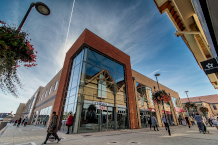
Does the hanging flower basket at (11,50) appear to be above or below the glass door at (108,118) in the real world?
above

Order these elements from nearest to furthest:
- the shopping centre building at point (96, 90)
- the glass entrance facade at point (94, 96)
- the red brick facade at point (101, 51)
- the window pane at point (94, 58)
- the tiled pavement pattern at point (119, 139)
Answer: the tiled pavement pattern at point (119, 139) → the glass entrance facade at point (94, 96) → the shopping centre building at point (96, 90) → the window pane at point (94, 58) → the red brick facade at point (101, 51)

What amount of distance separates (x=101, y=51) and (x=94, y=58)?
1481mm

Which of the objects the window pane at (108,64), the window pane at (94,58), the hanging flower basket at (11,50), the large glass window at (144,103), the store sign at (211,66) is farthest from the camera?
the large glass window at (144,103)

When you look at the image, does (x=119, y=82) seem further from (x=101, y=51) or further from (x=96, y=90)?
(x=101, y=51)

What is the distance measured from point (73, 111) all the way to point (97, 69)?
5103 mm

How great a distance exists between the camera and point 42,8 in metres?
3.79

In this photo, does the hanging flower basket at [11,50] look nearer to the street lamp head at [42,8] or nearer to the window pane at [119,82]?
the street lamp head at [42,8]

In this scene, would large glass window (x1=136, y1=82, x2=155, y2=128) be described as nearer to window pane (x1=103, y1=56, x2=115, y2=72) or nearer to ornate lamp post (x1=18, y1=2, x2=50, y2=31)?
window pane (x1=103, y1=56, x2=115, y2=72)

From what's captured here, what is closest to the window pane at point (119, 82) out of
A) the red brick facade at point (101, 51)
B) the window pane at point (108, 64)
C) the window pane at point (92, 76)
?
the red brick facade at point (101, 51)

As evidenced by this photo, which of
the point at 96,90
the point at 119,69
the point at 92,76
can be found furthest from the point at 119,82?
the point at 92,76

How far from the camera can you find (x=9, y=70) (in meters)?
3.28

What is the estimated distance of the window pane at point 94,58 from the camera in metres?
11.4

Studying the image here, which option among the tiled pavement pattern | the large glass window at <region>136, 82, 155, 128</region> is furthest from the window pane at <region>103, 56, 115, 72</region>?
the tiled pavement pattern

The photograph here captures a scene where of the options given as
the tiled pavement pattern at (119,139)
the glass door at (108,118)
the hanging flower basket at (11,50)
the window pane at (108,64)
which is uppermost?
the window pane at (108,64)
